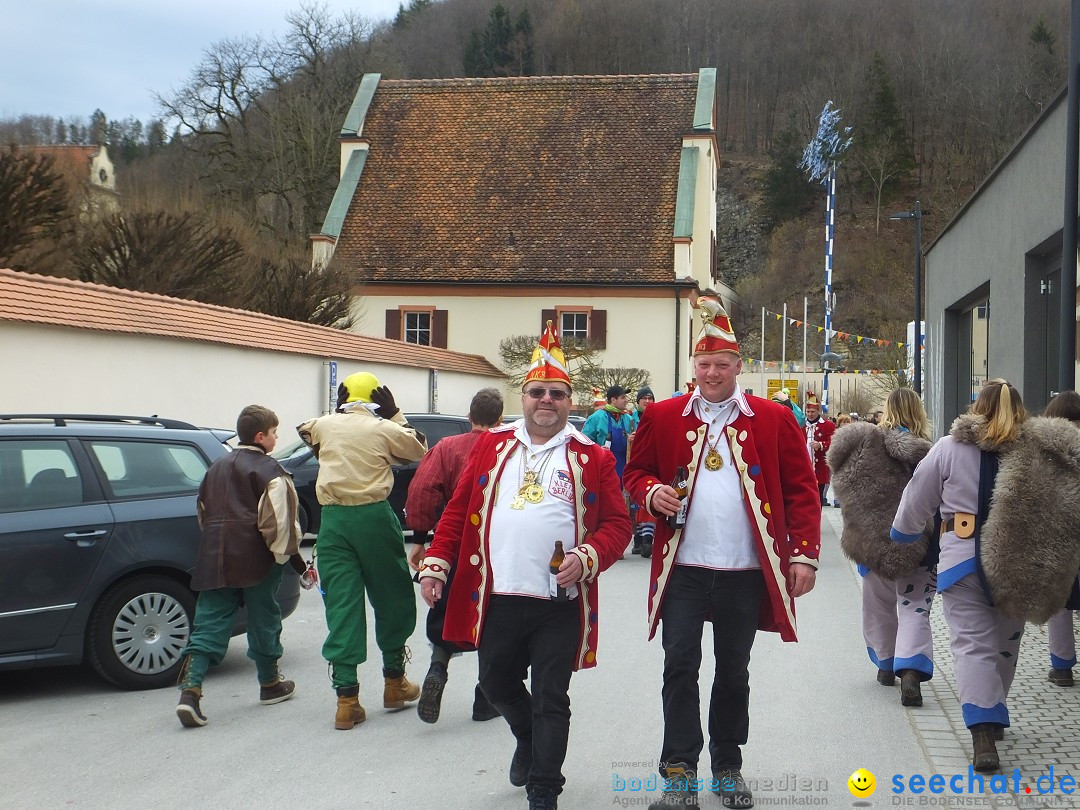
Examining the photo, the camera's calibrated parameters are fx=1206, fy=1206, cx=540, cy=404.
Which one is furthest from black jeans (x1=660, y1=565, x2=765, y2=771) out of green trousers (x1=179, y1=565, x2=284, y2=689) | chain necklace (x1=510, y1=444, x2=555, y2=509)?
green trousers (x1=179, y1=565, x2=284, y2=689)

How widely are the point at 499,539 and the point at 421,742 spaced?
1.83 m

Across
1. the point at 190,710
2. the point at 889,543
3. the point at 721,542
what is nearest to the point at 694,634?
the point at 721,542

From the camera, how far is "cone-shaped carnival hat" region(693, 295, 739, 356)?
5.14 meters

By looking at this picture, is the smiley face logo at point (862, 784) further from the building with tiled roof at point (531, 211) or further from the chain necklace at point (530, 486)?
the building with tiled roof at point (531, 211)

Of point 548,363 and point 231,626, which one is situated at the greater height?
point 548,363

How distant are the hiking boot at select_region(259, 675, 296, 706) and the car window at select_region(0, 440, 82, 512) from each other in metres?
1.68

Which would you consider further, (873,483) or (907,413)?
(907,413)

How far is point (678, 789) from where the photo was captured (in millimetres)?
4820

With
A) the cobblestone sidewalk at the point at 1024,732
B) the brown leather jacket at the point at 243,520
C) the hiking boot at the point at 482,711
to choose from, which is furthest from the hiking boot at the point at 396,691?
the cobblestone sidewalk at the point at 1024,732

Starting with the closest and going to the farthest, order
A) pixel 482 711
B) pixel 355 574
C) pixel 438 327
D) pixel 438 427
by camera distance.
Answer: pixel 355 574 < pixel 482 711 < pixel 438 427 < pixel 438 327

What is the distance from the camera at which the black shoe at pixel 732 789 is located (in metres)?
5.01

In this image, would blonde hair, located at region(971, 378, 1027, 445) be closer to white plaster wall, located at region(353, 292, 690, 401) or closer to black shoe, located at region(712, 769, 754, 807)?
black shoe, located at region(712, 769, 754, 807)

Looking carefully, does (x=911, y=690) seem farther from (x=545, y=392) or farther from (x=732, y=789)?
(x=545, y=392)

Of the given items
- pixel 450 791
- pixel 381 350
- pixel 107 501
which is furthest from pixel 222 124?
pixel 450 791
